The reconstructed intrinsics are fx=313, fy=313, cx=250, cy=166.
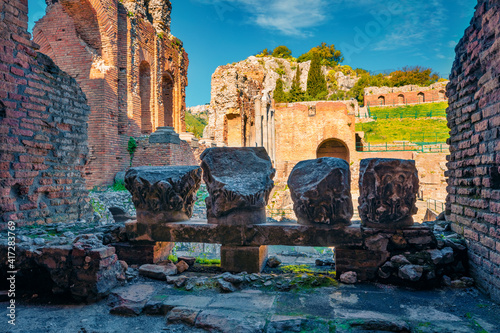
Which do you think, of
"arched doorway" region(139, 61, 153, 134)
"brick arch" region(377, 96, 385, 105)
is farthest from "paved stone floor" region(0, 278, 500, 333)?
"brick arch" region(377, 96, 385, 105)

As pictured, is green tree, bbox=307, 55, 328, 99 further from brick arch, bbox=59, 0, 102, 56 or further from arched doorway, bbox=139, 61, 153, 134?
brick arch, bbox=59, 0, 102, 56

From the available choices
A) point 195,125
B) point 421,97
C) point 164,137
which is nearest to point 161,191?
point 164,137

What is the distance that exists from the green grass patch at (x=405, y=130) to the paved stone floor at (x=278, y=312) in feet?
81.1

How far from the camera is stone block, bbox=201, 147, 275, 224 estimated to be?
3.13 metres

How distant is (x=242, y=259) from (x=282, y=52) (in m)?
58.1

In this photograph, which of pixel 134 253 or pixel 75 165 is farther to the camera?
pixel 75 165

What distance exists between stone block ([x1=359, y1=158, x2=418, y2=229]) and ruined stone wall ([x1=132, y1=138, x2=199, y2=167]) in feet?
32.5

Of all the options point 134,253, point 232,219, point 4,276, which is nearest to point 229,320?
point 232,219

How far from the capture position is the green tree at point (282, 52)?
185ft

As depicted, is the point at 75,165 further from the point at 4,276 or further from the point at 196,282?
the point at 196,282

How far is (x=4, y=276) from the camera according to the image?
287 centimetres

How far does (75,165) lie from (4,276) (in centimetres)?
250

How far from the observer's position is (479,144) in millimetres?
2863

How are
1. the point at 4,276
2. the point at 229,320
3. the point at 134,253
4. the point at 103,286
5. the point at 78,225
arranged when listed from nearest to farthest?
1. the point at 229,320
2. the point at 103,286
3. the point at 4,276
4. the point at 134,253
5. the point at 78,225
